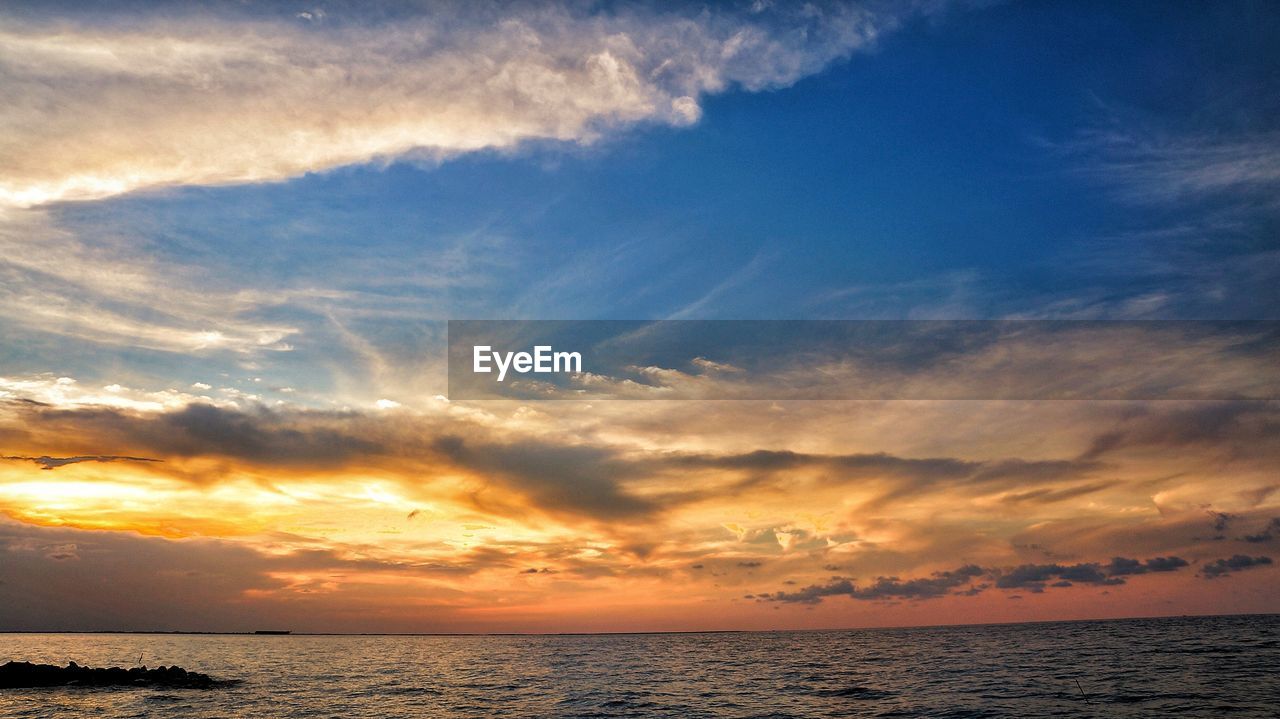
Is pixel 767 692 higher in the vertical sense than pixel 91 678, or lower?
lower

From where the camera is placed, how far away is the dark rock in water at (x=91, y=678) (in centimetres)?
7012

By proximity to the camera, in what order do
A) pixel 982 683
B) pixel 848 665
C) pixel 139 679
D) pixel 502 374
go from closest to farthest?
1. pixel 502 374
2. pixel 982 683
3. pixel 139 679
4. pixel 848 665

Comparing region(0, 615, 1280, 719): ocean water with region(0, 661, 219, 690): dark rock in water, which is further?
region(0, 661, 219, 690): dark rock in water

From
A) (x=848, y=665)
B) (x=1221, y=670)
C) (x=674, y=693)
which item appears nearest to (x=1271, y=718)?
(x=1221, y=670)

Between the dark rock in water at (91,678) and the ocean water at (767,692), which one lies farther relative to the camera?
the dark rock in water at (91,678)

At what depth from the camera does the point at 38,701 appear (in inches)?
2320

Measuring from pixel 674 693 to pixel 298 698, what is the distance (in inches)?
1329

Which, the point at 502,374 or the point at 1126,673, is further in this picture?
the point at 1126,673

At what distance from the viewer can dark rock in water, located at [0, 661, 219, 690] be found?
2761 inches

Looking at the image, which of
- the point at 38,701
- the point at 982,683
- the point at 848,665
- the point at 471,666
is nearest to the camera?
the point at 38,701

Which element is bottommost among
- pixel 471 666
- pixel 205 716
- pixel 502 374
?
pixel 471 666

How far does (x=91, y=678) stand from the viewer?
240 ft

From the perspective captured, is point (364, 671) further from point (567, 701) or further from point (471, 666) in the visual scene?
point (567, 701)

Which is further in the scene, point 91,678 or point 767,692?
point 91,678
